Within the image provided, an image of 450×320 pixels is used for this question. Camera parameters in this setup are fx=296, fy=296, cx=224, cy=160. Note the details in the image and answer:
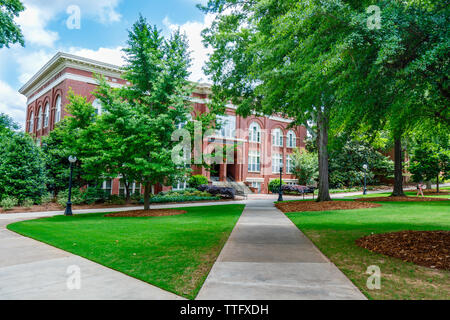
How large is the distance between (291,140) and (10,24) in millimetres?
35297

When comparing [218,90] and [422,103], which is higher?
[218,90]

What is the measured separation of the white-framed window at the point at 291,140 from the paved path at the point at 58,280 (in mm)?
39215

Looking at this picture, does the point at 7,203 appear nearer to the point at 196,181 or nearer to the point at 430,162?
the point at 196,181

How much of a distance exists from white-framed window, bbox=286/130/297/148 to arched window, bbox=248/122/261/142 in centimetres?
555

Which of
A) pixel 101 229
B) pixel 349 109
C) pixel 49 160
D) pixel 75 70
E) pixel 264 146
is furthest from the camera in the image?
pixel 264 146

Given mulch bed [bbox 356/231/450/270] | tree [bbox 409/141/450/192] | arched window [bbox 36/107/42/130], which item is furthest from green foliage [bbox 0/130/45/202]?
tree [bbox 409/141/450/192]

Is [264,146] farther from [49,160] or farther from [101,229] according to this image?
[101,229]

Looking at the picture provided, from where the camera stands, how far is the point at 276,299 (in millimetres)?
3539

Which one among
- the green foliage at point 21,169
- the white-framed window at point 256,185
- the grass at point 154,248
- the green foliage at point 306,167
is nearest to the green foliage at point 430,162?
the green foliage at point 306,167

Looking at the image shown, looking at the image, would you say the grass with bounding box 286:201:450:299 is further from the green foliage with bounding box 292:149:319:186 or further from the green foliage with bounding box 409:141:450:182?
the green foliage with bounding box 292:149:319:186

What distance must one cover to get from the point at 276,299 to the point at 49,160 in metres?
21.2

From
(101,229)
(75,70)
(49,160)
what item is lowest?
(101,229)

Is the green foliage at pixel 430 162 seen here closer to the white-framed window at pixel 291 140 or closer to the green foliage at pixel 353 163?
the green foliage at pixel 353 163
